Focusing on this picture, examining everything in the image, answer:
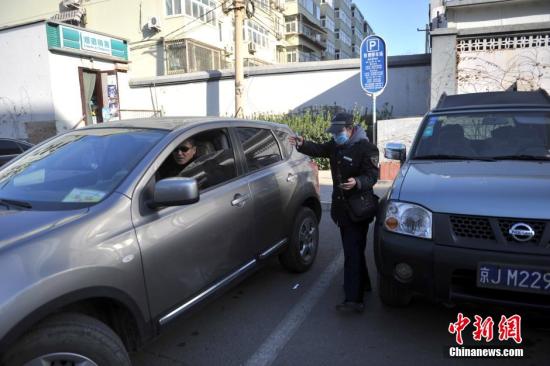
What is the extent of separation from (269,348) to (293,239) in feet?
4.16

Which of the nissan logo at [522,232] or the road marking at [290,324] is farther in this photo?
the road marking at [290,324]

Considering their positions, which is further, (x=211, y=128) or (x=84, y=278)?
(x=211, y=128)

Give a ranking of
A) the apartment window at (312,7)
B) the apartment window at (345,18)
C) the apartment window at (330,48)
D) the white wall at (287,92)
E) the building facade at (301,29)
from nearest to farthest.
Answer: the white wall at (287,92) → the building facade at (301,29) → the apartment window at (312,7) → the apartment window at (330,48) → the apartment window at (345,18)

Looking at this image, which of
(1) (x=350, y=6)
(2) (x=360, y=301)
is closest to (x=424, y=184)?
(2) (x=360, y=301)

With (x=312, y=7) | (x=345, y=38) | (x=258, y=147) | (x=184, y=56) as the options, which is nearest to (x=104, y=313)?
(x=258, y=147)

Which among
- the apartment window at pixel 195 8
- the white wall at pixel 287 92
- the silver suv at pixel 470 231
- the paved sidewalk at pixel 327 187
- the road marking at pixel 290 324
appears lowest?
the road marking at pixel 290 324

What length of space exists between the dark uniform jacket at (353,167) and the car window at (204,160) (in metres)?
0.86

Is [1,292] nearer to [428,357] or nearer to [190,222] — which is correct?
[190,222]

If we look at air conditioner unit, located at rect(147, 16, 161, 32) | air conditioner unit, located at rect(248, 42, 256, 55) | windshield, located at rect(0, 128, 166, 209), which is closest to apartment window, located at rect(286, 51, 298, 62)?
air conditioner unit, located at rect(248, 42, 256, 55)

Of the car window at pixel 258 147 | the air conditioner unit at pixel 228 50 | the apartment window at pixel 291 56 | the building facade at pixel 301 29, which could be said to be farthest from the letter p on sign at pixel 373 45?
the apartment window at pixel 291 56

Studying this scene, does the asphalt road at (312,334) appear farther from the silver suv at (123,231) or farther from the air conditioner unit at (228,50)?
the air conditioner unit at (228,50)

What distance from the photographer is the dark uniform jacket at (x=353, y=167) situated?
3.37 m

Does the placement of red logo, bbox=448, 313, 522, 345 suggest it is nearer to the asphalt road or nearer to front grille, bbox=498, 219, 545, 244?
the asphalt road

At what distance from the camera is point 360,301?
3.45 metres
